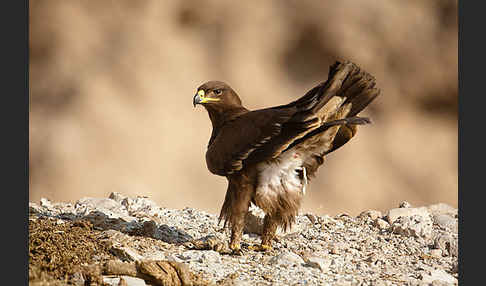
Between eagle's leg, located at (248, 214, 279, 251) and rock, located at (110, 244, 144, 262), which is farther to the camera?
eagle's leg, located at (248, 214, 279, 251)

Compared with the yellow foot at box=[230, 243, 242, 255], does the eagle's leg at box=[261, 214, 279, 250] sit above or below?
above

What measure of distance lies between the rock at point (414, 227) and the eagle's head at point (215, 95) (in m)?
1.98

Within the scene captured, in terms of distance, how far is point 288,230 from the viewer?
17.8 ft

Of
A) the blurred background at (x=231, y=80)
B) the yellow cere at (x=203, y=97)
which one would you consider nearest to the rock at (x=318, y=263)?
the yellow cere at (x=203, y=97)

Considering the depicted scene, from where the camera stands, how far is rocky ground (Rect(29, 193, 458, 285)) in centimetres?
380

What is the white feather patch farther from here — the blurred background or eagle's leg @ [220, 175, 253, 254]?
the blurred background

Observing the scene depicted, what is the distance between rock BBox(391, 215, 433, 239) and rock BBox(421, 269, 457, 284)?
0.99m

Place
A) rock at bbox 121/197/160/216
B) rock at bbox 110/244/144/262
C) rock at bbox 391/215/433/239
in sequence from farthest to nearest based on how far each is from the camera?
rock at bbox 121/197/160/216 < rock at bbox 391/215/433/239 < rock at bbox 110/244/144/262

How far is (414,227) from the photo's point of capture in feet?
18.0

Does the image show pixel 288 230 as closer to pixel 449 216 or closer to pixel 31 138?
pixel 449 216

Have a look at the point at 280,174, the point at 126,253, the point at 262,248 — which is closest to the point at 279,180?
the point at 280,174

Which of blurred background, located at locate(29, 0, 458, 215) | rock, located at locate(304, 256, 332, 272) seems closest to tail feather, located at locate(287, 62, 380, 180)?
rock, located at locate(304, 256, 332, 272)

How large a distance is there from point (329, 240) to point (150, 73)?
4392 millimetres

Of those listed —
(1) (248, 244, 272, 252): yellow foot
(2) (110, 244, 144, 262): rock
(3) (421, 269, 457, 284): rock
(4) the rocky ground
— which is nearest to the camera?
(4) the rocky ground
